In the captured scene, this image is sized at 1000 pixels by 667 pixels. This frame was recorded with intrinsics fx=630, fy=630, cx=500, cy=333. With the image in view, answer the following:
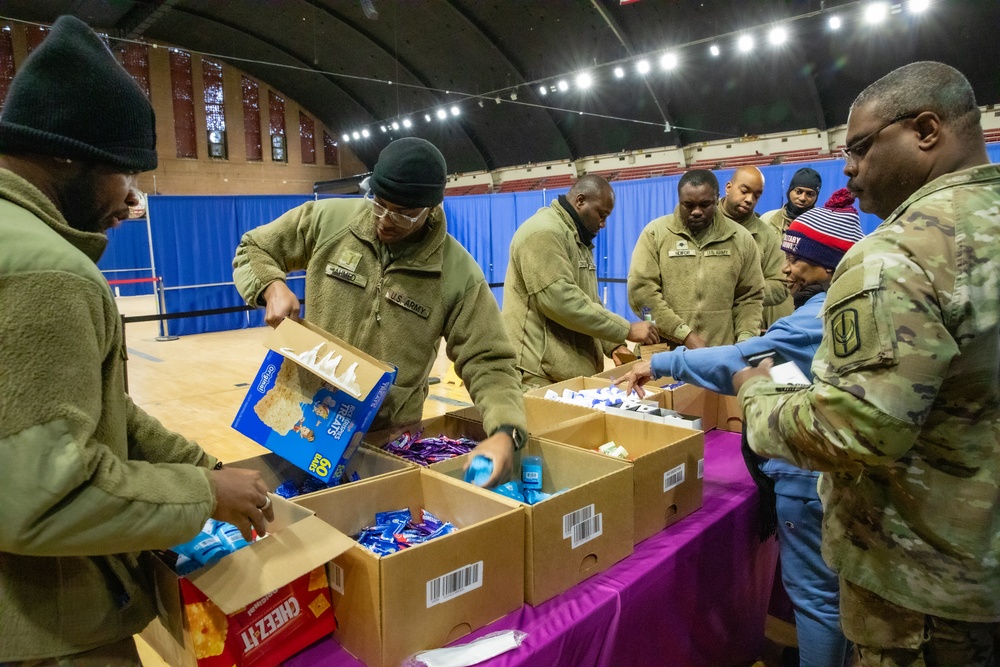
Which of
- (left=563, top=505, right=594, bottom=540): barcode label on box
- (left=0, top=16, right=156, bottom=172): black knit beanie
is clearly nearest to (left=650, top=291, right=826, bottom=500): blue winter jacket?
(left=563, top=505, right=594, bottom=540): barcode label on box

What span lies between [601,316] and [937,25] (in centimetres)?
963

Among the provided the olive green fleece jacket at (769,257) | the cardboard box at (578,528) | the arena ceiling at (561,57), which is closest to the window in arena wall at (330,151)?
the arena ceiling at (561,57)

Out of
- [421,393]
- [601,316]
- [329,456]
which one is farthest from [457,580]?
[601,316]

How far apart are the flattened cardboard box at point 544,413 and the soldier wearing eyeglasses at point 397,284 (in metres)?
0.23

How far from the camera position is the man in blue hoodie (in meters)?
1.67

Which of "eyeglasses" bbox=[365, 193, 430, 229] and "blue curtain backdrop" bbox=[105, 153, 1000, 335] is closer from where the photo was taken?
"eyeglasses" bbox=[365, 193, 430, 229]

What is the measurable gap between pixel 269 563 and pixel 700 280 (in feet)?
8.35

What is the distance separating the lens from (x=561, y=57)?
41.0 ft

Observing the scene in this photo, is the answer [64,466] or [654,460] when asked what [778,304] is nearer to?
[654,460]

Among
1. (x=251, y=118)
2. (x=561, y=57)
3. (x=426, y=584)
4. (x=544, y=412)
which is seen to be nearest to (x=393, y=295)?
(x=544, y=412)

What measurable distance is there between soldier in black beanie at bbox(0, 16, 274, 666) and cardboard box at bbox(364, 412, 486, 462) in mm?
761

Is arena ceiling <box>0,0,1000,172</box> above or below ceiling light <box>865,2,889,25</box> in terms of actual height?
above

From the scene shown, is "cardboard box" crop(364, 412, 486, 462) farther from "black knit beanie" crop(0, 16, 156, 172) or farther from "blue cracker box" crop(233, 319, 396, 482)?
"black knit beanie" crop(0, 16, 156, 172)

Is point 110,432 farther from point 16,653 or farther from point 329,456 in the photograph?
point 329,456
